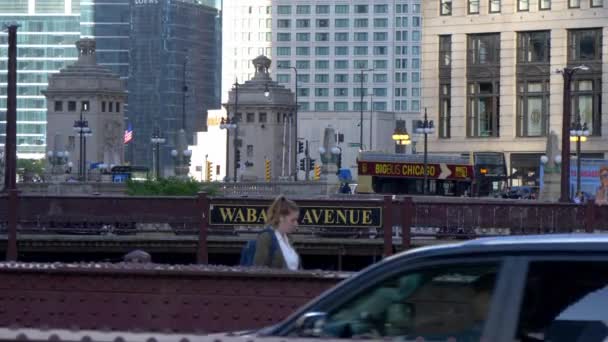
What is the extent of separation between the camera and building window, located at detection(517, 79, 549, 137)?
6681cm

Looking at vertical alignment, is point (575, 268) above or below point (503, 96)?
below

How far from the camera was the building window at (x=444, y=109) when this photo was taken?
228 feet

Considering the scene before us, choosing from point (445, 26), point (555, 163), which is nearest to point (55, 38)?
point (445, 26)

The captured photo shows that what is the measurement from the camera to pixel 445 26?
227ft

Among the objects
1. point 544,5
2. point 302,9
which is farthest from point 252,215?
point 302,9

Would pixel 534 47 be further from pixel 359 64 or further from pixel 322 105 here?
pixel 359 64

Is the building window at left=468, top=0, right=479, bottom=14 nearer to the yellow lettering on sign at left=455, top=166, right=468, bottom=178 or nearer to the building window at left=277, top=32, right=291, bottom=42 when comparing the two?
the yellow lettering on sign at left=455, top=166, right=468, bottom=178

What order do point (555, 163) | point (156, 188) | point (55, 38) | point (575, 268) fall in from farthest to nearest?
1. point (55, 38)
2. point (555, 163)
3. point (156, 188)
4. point (575, 268)

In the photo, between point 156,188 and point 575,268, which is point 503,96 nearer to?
point 156,188

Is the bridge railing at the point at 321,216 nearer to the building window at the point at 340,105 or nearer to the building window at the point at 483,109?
the building window at the point at 483,109

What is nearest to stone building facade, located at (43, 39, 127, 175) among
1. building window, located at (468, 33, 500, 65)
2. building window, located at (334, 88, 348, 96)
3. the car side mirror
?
building window, located at (468, 33, 500, 65)

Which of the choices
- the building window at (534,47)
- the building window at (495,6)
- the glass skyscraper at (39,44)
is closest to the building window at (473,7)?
the building window at (495,6)

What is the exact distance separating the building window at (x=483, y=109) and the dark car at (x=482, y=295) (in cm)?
6244

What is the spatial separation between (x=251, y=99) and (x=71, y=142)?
14459 mm
